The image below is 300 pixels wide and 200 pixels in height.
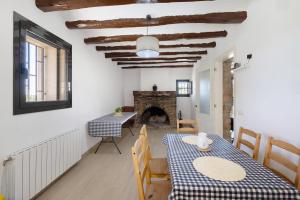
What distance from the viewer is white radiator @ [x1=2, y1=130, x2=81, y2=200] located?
1651mm

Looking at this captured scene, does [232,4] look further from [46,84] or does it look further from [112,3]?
[46,84]

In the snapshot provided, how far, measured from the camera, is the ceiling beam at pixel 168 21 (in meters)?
2.48

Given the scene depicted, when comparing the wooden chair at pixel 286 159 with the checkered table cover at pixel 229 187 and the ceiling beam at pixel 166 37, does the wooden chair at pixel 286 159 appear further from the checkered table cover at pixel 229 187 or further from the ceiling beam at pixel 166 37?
the ceiling beam at pixel 166 37

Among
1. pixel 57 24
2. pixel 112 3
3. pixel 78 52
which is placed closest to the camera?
pixel 112 3

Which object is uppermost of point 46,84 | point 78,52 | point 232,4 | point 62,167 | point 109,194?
point 232,4

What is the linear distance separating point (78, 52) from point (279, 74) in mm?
3025

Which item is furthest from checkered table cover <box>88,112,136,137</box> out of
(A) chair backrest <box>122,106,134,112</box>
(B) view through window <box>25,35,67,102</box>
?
(A) chair backrest <box>122,106,134,112</box>

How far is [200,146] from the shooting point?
66.5 inches

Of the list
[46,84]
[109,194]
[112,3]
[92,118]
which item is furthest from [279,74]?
[92,118]

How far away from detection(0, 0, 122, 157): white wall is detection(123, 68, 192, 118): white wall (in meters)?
2.00

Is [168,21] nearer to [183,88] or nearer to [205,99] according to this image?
[205,99]

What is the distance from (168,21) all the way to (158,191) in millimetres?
2190

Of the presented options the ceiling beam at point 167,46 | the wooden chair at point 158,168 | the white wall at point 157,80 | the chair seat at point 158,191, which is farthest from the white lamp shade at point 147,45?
the white wall at point 157,80

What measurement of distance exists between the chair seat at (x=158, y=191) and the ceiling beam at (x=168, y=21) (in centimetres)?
212
